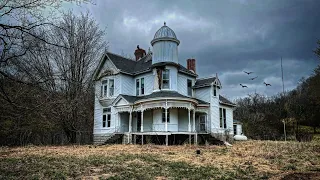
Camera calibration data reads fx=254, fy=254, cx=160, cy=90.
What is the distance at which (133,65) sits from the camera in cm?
2886

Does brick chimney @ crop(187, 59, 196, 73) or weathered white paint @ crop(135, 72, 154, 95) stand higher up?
brick chimney @ crop(187, 59, 196, 73)

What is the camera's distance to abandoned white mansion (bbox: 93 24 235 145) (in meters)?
23.3

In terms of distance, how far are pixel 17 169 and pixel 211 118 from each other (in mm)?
18934

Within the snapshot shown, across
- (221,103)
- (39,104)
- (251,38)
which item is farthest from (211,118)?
(39,104)

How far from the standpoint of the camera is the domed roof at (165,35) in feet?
82.2

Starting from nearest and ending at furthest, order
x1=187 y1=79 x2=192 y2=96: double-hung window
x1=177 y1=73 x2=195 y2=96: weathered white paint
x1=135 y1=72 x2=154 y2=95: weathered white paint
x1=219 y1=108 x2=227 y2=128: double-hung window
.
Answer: x1=135 y1=72 x2=154 y2=95: weathered white paint < x1=177 y1=73 x2=195 y2=96: weathered white paint < x1=187 y1=79 x2=192 y2=96: double-hung window < x1=219 y1=108 x2=227 y2=128: double-hung window

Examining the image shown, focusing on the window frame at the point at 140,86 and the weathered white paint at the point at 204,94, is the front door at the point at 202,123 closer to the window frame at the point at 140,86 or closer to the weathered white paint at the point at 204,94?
the weathered white paint at the point at 204,94

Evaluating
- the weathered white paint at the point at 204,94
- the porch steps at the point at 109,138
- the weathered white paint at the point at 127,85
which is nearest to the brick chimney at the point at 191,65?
the weathered white paint at the point at 204,94

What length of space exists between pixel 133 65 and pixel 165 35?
226 inches

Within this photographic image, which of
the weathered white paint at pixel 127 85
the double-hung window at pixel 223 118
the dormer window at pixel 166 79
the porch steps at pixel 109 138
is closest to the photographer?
the porch steps at pixel 109 138

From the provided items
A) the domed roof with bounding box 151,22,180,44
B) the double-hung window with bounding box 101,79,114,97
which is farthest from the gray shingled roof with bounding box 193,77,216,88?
the double-hung window with bounding box 101,79,114,97

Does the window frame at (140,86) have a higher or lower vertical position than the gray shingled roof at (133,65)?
lower

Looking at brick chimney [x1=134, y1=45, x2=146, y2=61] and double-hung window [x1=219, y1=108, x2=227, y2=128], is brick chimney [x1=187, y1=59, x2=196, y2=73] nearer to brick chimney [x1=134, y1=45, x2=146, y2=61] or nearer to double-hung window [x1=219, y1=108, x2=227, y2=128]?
double-hung window [x1=219, y1=108, x2=227, y2=128]

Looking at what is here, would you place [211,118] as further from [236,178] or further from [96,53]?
[236,178]
